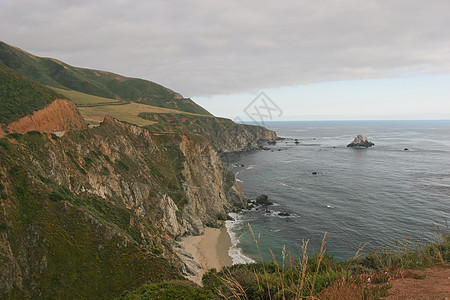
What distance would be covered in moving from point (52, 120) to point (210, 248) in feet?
102

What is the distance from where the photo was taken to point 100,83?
16300cm

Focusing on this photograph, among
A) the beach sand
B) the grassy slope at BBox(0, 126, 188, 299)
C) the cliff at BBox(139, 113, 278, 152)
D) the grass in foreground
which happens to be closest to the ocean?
the beach sand

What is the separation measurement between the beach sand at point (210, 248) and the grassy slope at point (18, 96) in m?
28.9

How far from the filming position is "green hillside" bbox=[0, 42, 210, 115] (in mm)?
123938

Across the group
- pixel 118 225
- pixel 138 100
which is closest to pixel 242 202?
pixel 118 225

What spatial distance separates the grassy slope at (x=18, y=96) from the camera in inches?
1295

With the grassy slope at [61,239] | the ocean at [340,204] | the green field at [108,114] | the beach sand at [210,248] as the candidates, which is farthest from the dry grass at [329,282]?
the green field at [108,114]

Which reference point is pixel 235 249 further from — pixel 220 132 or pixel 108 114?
A: pixel 220 132

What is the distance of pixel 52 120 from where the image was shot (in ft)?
125

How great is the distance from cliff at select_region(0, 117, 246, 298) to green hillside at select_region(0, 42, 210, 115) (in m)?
102

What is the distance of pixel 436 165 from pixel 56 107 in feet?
375

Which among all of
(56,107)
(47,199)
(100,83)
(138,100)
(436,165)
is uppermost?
(100,83)

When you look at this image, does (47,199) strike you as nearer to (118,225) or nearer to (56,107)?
(118,225)

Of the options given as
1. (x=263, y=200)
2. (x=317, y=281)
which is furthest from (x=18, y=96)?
(x=263, y=200)
